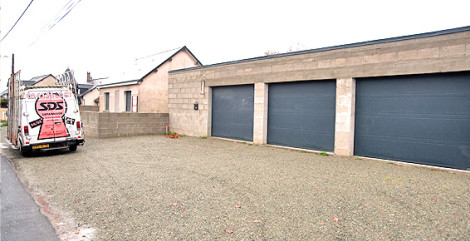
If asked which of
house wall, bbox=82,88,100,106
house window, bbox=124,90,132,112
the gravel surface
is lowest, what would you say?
the gravel surface

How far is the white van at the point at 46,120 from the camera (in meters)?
10.5

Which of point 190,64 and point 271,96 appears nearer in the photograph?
point 271,96

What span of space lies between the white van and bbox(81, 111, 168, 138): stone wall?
15.1 ft

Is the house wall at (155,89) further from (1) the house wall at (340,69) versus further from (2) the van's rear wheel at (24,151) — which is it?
(2) the van's rear wheel at (24,151)

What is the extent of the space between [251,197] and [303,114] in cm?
693

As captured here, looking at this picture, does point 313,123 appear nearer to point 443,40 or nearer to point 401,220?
point 443,40

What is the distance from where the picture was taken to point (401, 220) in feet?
15.7

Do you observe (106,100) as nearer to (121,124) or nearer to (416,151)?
(121,124)

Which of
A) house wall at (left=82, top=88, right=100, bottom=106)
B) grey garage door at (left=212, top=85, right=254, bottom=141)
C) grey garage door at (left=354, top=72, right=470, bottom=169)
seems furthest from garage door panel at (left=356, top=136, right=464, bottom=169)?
house wall at (left=82, top=88, right=100, bottom=106)

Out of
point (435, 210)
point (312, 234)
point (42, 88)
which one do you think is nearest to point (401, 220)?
point (435, 210)

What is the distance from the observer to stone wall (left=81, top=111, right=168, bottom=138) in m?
16.1

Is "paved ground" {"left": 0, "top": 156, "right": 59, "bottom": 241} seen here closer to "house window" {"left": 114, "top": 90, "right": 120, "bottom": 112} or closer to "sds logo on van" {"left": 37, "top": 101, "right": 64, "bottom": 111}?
"sds logo on van" {"left": 37, "top": 101, "right": 64, "bottom": 111}

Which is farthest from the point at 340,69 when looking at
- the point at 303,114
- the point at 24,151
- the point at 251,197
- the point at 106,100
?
the point at 106,100

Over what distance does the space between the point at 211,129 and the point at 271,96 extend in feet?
14.4
